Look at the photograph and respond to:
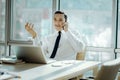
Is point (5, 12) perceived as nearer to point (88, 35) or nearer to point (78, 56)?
point (88, 35)

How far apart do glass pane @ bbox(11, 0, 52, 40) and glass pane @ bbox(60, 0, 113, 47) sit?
0.41m

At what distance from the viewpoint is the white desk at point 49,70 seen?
2.25m

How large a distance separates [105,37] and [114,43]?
0.23m

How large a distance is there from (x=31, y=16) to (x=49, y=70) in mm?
3088

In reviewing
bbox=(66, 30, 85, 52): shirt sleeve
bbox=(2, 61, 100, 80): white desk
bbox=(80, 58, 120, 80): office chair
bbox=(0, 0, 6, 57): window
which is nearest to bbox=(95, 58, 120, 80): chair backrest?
bbox=(80, 58, 120, 80): office chair

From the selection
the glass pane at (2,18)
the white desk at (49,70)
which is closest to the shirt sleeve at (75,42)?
the white desk at (49,70)

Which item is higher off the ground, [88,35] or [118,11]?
[118,11]

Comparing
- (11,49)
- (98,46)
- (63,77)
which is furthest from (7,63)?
(11,49)

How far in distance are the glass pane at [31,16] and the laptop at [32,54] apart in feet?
7.30

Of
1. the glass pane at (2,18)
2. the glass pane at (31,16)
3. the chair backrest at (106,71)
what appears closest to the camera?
the chair backrest at (106,71)

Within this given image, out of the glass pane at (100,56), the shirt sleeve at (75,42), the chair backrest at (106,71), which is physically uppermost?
the shirt sleeve at (75,42)

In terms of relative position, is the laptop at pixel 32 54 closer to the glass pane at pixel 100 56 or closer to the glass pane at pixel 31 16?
the glass pane at pixel 100 56

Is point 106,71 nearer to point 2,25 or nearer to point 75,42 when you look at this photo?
point 75,42

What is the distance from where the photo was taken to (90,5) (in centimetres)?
495
